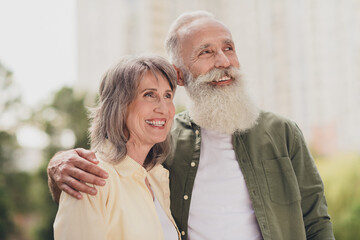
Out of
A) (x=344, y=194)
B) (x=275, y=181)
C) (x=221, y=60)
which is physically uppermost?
(x=221, y=60)

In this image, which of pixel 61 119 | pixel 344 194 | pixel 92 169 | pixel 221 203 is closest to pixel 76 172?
pixel 92 169

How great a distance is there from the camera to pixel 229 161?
2.45 meters

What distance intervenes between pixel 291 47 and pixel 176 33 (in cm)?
4042

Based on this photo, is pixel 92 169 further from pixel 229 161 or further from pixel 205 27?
pixel 205 27

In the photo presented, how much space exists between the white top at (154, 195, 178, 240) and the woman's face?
361mm

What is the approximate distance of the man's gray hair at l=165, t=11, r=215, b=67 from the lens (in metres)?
2.68

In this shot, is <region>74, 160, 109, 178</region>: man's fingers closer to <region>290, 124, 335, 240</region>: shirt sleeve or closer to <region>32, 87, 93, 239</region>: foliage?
<region>290, 124, 335, 240</region>: shirt sleeve

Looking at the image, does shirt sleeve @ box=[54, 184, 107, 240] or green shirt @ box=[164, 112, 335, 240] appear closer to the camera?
shirt sleeve @ box=[54, 184, 107, 240]

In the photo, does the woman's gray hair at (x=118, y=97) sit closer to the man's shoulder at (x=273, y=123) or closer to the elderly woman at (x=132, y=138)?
the elderly woman at (x=132, y=138)

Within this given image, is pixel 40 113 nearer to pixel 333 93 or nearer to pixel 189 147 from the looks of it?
pixel 189 147

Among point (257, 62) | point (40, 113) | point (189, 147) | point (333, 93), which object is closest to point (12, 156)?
point (40, 113)

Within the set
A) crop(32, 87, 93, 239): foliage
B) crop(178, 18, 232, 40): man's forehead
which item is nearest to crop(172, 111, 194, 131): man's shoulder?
crop(178, 18, 232, 40): man's forehead

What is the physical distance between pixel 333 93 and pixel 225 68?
3586cm

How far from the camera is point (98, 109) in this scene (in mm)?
2150
